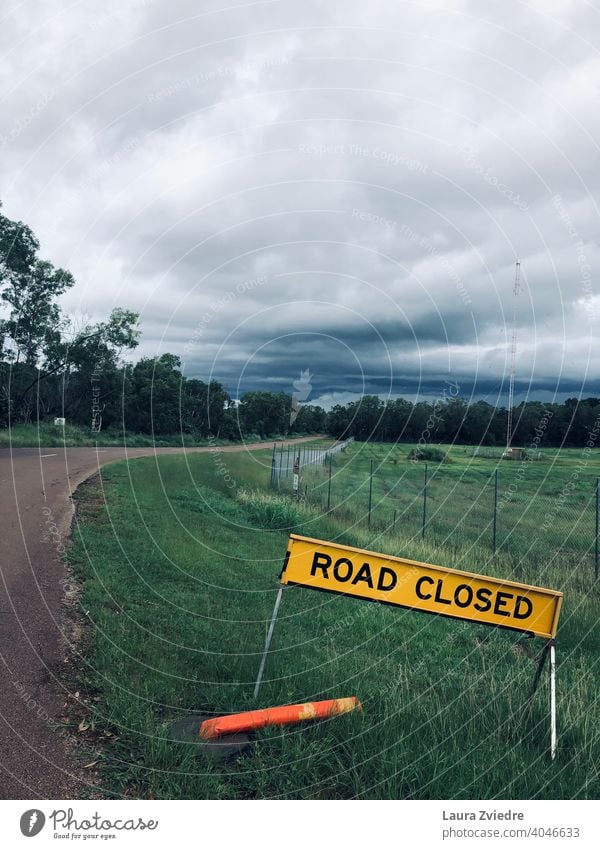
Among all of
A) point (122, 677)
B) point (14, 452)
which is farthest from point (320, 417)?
point (14, 452)

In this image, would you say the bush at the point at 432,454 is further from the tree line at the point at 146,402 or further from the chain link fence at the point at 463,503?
the tree line at the point at 146,402

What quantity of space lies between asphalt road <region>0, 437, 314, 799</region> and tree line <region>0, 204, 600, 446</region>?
15.2ft

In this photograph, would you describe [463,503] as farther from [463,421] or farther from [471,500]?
[463,421]

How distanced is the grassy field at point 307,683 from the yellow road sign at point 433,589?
3.02 feet

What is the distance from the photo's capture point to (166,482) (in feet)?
63.8

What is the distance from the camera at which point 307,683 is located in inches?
205

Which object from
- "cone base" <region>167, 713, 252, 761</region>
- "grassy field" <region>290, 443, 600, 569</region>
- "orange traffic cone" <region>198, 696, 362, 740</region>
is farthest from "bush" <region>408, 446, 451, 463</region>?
"cone base" <region>167, 713, 252, 761</region>

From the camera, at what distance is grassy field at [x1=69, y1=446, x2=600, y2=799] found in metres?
3.86

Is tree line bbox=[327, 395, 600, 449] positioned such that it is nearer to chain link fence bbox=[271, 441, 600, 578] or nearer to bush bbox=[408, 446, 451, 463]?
chain link fence bbox=[271, 441, 600, 578]

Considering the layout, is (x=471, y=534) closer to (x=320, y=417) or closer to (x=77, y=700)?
(x=320, y=417)

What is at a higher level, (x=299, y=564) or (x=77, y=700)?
(x=299, y=564)

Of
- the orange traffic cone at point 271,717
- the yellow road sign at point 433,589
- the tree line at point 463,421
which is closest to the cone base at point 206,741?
the orange traffic cone at point 271,717

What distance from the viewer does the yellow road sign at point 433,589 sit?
13.9 ft

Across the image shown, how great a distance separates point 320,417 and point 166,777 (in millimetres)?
9225
